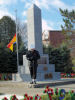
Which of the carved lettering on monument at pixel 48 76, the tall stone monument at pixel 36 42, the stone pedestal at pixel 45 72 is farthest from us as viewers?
the tall stone monument at pixel 36 42

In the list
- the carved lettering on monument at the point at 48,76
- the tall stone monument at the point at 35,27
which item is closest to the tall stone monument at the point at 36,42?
the tall stone monument at the point at 35,27

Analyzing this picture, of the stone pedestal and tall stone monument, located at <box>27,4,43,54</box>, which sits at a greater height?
tall stone monument, located at <box>27,4,43,54</box>

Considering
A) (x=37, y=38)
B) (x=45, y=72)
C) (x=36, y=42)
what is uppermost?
(x=37, y=38)

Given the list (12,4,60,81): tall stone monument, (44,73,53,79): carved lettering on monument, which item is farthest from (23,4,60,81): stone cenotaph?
(44,73,53,79): carved lettering on monument

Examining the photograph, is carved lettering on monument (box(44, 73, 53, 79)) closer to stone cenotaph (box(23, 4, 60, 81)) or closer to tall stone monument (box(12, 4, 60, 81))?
tall stone monument (box(12, 4, 60, 81))

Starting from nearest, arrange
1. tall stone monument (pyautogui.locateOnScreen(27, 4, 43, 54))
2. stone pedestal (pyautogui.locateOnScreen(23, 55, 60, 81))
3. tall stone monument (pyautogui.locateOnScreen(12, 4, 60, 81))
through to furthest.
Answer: stone pedestal (pyautogui.locateOnScreen(23, 55, 60, 81))
tall stone monument (pyautogui.locateOnScreen(12, 4, 60, 81))
tall stone monument (pyautogui.locateOnScreen(27, 4, 43, 54))

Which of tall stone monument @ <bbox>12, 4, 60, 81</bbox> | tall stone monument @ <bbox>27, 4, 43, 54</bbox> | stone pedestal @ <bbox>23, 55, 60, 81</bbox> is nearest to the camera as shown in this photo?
stone pedestal @ <bbox>23, 55, 60, 81</bbox>

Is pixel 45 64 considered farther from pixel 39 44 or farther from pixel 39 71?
pixel 39 44

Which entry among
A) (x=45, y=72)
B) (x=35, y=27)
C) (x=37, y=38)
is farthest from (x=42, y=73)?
(x=35, y=27)

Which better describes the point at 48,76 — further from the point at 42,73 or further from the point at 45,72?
the point at 42,73

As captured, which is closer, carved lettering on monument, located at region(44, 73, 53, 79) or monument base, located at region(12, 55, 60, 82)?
monument base, located at region(12, 55, 60, 82)

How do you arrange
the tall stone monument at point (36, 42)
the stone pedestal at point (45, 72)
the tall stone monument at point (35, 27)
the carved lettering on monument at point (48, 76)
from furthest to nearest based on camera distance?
the tall stone monument at point (35, 27) → the tall stone monument at point (36, 42) → the carved lettering on monument at point (48, 76) → the stone pedestal at point (45, 72)

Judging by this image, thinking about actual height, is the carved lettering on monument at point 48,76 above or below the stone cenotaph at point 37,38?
below

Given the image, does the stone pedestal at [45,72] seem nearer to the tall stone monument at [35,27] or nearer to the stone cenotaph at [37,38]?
the stone cenotaph at [37,38]
